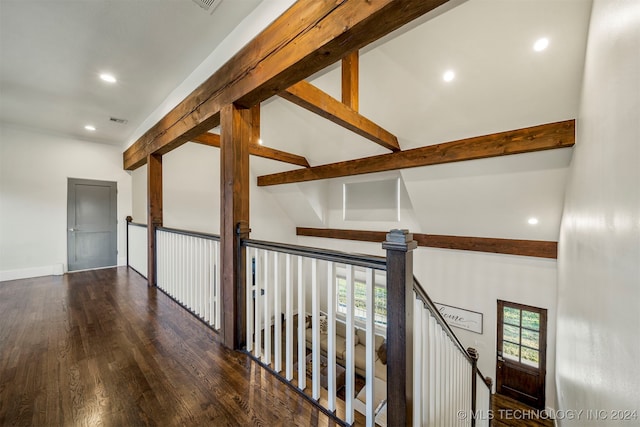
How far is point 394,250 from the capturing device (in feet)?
3.69

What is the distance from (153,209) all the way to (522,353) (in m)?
6.99

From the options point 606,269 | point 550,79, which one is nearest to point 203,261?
point 606,269

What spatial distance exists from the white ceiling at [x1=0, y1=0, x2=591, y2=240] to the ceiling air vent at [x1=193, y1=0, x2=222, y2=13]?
0.07m

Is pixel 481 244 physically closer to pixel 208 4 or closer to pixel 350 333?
pixel 350 333

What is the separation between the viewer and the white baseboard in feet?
13.3

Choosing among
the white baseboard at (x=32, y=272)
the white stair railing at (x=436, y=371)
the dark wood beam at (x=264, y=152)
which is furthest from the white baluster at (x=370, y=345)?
the white baseboard at (x=32, y=272)

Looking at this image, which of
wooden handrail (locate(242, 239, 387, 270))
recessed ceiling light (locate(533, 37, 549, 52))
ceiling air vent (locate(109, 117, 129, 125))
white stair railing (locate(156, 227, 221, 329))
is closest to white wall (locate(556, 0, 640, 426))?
recessed ceiling light (locate(533, 37, 549, 52))

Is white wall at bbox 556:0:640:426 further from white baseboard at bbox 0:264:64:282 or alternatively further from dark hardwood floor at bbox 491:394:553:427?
white baseboard at bbox 0:264:64:282

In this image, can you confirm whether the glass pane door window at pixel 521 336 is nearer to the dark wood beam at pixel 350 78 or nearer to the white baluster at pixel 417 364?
the white baluster at pixel 417 364

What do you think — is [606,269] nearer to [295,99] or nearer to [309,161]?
[295,99]

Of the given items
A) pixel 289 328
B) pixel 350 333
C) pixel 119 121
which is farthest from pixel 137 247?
pixel 350 333

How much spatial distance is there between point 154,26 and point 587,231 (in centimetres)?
381

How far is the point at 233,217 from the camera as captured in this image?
2.11 m

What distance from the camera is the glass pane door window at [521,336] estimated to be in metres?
4.59
